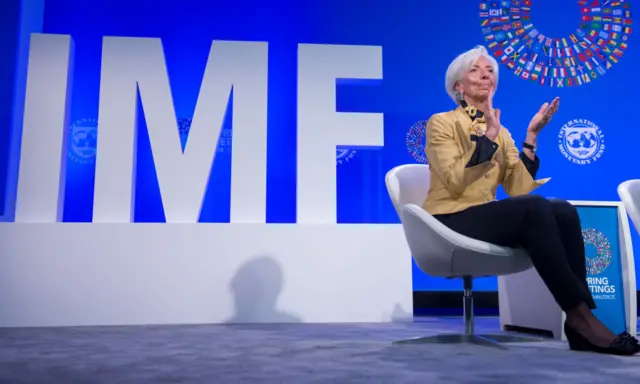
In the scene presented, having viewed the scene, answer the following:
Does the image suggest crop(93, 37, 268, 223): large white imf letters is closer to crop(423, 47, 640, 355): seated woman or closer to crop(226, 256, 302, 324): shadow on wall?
crop(226, 256, 302, 324): shadow on wall

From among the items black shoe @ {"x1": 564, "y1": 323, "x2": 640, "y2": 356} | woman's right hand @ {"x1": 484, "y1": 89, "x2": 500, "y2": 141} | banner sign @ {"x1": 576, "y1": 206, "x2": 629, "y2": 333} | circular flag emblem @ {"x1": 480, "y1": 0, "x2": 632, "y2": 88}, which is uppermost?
circular flag emblem @ {"x1": 480, "y1": 0, "x2": 632, "y2": 88}

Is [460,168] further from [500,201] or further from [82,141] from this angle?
[82,141]

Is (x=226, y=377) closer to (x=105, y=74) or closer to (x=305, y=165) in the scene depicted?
(x=305, y=165)

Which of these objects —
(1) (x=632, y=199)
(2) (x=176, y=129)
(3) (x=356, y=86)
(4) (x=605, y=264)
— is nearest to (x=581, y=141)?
(3) (x=356, y=86)

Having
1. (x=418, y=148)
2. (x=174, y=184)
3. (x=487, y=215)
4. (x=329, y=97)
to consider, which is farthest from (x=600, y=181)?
(x=174, y=184)

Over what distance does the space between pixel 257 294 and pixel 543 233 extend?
1.71m

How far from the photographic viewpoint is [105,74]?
3598 millimetres

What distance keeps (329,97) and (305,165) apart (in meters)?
0.46

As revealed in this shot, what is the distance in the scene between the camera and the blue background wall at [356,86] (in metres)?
3.93

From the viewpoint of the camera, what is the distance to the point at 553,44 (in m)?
4.20

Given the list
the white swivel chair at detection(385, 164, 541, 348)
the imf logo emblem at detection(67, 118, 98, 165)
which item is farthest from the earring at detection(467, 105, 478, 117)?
the imf logo emblem at detection(67, 118, 98, 165)

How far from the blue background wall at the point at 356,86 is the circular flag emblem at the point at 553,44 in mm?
52

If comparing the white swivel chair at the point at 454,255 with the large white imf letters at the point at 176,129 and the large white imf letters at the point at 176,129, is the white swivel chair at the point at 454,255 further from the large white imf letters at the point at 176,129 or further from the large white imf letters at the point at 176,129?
the large white imf letters at the point at 176,129

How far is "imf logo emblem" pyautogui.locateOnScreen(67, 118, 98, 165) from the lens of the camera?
3.85m
